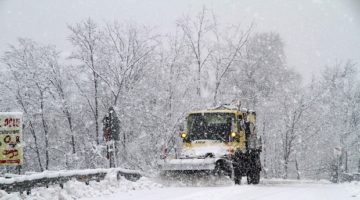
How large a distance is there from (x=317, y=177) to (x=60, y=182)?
147 ft

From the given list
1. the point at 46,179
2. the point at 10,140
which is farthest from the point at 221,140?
the point at 10,140

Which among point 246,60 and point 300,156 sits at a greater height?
point 246,60

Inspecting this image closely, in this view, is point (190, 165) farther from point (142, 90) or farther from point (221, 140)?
point (142, 90)

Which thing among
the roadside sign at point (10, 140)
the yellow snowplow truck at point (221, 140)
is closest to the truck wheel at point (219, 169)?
the yellow snowplow truck at point (221, 140)

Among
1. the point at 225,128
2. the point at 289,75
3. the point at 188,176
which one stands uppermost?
the point at 289,75

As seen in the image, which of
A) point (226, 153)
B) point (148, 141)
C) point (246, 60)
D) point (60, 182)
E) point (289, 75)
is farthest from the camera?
point (289, 75)

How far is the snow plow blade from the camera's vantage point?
16312 mm

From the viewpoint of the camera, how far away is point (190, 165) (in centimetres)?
1644

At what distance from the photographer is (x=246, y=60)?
39219mm

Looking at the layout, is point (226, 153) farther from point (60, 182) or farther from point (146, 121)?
point (146, 121)

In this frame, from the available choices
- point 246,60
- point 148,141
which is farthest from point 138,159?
point 246,60

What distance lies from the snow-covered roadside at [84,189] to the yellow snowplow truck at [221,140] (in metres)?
1.52

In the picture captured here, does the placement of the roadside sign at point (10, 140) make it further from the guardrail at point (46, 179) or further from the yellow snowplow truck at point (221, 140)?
the yellow snowplow truck at point (221, 140)

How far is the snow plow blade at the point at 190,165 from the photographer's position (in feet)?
53.5
